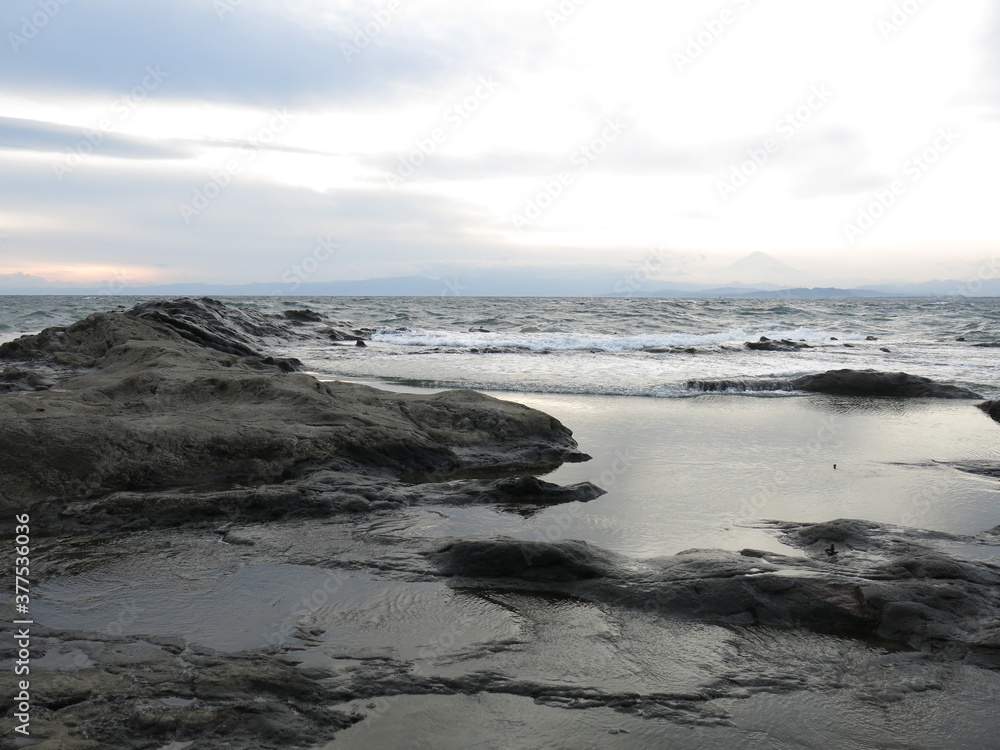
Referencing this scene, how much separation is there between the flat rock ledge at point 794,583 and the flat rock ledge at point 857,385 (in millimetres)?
8666

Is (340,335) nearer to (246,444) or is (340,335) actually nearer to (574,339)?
(574,339)

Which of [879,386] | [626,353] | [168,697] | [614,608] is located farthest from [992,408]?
[626,353]

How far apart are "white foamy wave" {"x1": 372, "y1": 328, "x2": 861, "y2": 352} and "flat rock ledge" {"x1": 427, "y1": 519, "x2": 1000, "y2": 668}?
19137 mm

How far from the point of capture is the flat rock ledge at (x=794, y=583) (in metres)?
3.47

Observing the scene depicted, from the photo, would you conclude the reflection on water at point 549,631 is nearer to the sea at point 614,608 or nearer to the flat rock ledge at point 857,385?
the sea at point 614,608

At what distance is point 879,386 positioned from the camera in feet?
41.3

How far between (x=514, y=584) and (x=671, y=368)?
13704mm

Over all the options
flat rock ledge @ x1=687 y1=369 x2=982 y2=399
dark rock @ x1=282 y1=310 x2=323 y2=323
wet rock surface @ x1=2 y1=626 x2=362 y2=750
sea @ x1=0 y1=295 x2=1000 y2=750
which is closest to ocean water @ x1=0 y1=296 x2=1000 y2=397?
flat rock ledge @ x1=687 y1=369 x2=982 y2=399

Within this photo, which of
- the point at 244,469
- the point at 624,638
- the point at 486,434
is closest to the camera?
the point at 624,638

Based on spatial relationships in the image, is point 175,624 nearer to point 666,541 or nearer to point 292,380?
point 666,541

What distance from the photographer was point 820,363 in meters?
19.2

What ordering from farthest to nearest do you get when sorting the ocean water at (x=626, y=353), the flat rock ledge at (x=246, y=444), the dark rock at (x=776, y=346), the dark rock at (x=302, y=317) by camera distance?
the dark rock at (x=302, y=317) < the dark rock at (x=776, y=346) < the ocean water at (x=626, y=353) < the flat rock ledge at (x=246, y=444)

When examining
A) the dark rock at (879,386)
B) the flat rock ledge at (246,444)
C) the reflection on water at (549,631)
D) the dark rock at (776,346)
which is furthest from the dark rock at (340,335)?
Answer: the reflection on water at (549,631)

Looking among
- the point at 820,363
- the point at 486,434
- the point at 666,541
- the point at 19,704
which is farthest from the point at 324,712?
the point at 820,363
